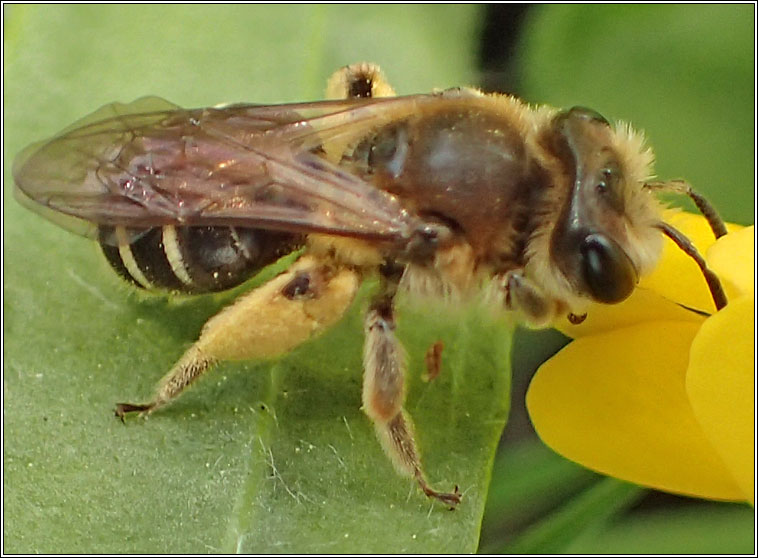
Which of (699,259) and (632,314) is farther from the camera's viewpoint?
(632,314)

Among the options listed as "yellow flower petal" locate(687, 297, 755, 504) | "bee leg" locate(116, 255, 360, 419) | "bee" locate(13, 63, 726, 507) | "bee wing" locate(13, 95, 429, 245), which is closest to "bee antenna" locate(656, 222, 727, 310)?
"bee" locate(13, 63, 726, 507)

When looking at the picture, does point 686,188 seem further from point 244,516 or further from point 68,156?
point 68,156

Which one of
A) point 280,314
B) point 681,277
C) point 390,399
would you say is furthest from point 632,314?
point 280,314

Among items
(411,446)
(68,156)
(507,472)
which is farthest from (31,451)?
(507,472)

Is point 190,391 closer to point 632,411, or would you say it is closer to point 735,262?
point 632,411

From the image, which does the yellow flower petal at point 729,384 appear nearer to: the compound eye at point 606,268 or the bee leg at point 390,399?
the compound eye at point 606,268

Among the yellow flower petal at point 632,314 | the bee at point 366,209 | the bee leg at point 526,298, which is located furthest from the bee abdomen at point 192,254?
the yellow flower petal at point 632,314
